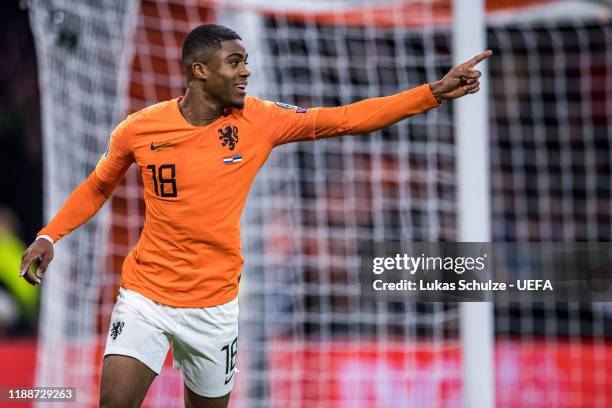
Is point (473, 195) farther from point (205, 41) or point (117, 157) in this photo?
point (117, 157)

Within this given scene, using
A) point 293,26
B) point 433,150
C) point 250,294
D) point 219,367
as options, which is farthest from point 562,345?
point 219,367

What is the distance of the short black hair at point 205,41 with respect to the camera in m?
3.67

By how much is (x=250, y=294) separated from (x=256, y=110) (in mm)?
2977

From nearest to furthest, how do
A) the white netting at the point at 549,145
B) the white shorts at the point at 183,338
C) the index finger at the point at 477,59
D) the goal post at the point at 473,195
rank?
the index finger at the point at 477,59 → the white shorts at the point at 183,338 → the goal post at the point at 473,195 → the white netting at the point at 549,145

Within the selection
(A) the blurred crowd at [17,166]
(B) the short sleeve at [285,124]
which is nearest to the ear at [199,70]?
(B) the short sleeve at [285,124]

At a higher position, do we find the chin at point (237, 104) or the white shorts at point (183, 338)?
the chin at point (237, 104)

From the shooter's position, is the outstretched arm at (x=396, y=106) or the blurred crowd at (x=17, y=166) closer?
the outstretched arm at (x=396, y=106)

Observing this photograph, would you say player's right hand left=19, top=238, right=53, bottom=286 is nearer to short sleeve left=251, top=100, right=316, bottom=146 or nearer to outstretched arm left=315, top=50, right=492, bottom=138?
short sleeve left=251, top=100, right=316, bottom=146

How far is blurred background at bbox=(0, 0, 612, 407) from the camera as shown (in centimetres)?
602

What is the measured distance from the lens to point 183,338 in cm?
368

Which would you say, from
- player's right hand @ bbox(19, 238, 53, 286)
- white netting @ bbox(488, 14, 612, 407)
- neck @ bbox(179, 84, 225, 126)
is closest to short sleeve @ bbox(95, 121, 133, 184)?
neck @ bbox(179, 84, 225, 126)

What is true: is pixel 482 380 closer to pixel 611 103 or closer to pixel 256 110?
pixel 256 110

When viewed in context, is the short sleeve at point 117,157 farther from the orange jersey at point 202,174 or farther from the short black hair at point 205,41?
the short black hair at point 205,41

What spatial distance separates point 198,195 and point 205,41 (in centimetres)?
58
